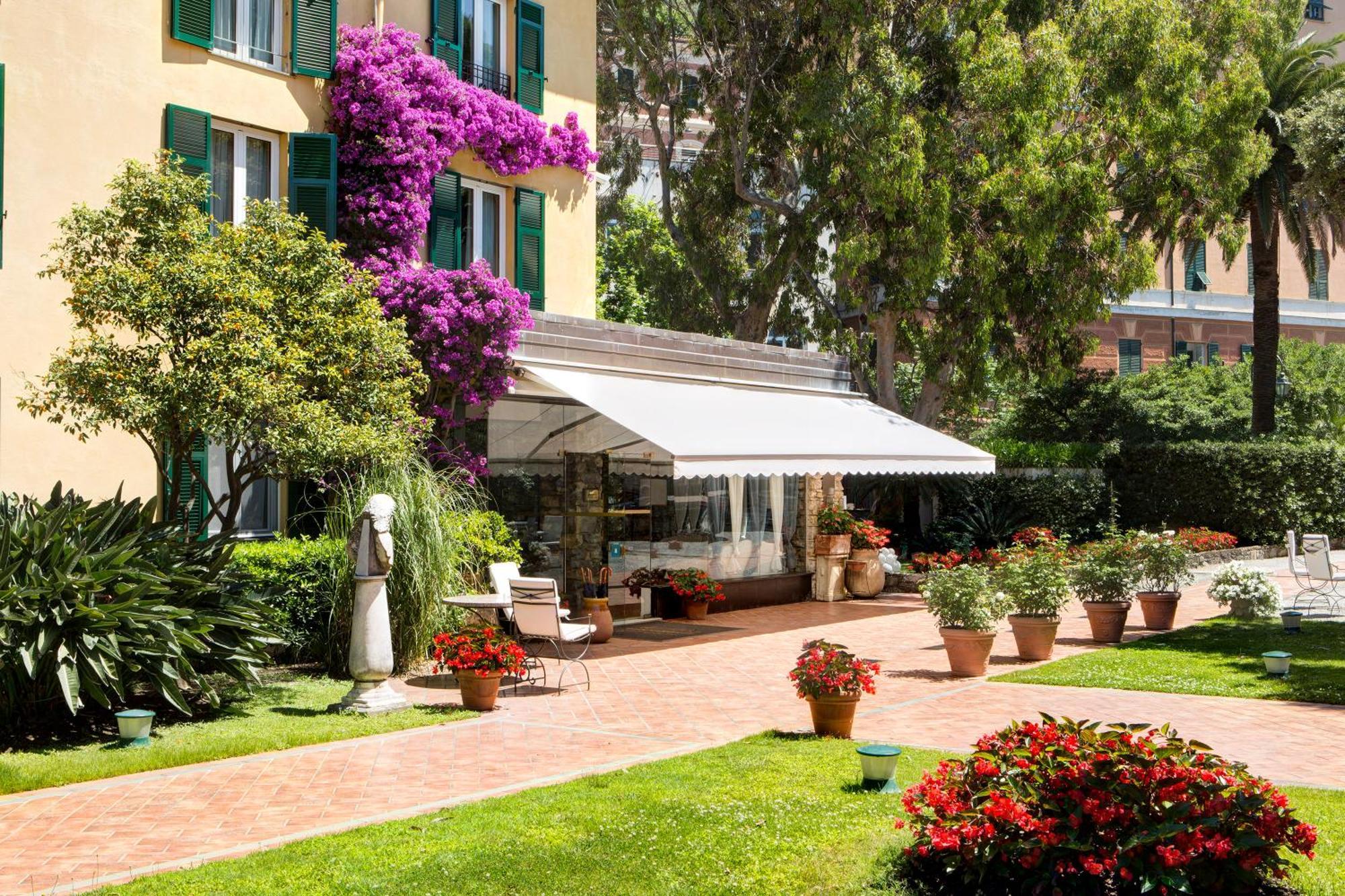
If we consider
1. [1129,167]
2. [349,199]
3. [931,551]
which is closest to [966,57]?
[1129,167]

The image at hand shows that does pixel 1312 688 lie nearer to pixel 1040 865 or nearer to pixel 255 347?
pixel 1040 865

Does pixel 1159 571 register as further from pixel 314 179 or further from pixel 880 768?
pixel 314 179

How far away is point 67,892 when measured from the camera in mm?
5938

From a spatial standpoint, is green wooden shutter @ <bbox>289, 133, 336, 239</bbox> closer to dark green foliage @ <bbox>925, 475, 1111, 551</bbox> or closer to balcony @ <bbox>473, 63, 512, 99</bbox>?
balcony @ <bbox>473, 63, 512, 99</bbox>

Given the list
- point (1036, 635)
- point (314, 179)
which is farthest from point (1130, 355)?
point (314, 179)

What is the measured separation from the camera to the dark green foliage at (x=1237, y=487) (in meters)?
27.3

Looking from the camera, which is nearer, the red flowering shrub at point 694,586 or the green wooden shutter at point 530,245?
the red flowering shrub at point 694,586

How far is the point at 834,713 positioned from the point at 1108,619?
22.7ft

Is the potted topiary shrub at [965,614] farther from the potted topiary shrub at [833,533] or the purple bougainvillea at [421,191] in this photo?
the potted topiary shrub at [833,533]

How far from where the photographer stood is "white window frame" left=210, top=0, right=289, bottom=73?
15.5 meters

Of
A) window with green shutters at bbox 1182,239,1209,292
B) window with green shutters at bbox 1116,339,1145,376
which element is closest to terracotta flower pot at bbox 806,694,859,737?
window with green shutters at bbox 1116,339,1145,376

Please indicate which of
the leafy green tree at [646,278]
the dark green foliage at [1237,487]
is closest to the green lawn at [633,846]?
the dark green foliage at [1237,487]

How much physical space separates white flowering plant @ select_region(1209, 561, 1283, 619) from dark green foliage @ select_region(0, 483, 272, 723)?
12.3m

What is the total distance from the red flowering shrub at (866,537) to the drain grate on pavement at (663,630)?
4348 millimetres
